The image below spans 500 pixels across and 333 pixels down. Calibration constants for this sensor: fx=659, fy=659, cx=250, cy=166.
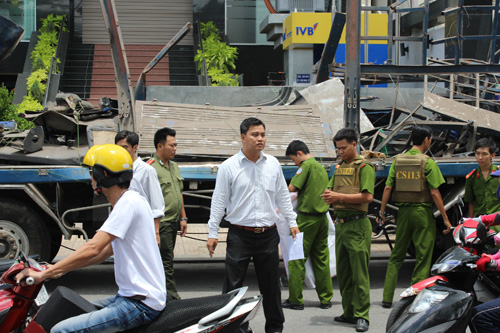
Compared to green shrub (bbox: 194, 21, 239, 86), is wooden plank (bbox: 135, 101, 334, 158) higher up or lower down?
Answer: lower down

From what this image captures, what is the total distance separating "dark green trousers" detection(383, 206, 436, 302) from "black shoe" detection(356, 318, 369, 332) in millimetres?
929

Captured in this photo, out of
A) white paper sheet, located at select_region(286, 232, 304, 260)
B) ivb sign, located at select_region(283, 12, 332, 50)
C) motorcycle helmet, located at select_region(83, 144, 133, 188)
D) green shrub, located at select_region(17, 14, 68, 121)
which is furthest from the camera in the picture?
ivb sign, located at select_region(283, 12, 332, 50)

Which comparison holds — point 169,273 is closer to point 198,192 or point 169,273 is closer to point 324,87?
point 198,192

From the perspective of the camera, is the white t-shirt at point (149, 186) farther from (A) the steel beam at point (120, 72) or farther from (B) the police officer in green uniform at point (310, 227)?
(A) the steel beam at point (120, 72)

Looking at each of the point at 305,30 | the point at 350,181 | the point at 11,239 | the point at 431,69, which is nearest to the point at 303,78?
the point at 305,30

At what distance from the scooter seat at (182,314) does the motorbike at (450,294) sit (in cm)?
133

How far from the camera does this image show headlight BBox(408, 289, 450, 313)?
4.31 metres

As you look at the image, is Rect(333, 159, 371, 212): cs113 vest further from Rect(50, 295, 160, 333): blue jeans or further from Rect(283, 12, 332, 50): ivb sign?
Rect(283, 12, 332, 50): ivb sign

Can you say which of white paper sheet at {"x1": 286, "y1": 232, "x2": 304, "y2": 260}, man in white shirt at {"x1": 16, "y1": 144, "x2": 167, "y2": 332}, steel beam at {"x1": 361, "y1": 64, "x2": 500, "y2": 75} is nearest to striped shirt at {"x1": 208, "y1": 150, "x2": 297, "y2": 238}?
white paper sheet at {"x1": 286, "y1": 232, "x2": 304, "y2": 260}

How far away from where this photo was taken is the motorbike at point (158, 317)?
3.66 meters

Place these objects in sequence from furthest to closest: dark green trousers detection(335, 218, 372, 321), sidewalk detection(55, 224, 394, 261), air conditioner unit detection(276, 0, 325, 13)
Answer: air conditioner unit detection(276, 0, 325, 13)
sidewalk detection(55, 224, 394, 261)
dark green trousers detection(335, 218, 372, 321)

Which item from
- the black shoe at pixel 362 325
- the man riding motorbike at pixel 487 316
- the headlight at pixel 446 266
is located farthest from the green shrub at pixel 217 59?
the man riding motorbike at pixel 487 316

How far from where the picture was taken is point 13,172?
7383 millimetres

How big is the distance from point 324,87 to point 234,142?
2043mm
